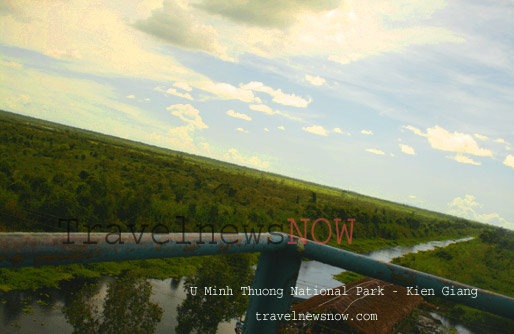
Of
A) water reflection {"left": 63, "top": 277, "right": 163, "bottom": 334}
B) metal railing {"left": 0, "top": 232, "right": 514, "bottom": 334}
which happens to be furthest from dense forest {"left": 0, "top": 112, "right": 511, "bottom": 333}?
metal railing {"left": 0, "top": 232, "right": 514, "bottom": 334}

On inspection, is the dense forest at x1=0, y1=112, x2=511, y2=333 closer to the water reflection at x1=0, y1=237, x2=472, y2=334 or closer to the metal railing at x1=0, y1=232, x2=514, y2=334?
the water reflection at x1=0, y1=237, x2=472, y2=334

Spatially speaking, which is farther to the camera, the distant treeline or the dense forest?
the distant treeline

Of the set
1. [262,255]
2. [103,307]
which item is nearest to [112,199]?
[103,307]

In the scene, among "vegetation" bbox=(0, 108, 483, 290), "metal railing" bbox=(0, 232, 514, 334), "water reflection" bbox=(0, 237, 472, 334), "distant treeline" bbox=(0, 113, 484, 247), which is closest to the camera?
"metal railing" bbox=(0, 232, 514, 334)

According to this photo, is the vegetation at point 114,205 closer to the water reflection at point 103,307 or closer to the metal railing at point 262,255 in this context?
the water reflection at point 103,307

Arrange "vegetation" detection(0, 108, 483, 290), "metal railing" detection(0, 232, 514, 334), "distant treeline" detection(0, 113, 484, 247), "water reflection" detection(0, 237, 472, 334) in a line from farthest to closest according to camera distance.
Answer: "distant treeline" detection(0, 113, 484, 247), "vegetation" detection(0, 108, 483, 290), "water reflection" detection(0, 237, 472, 334), "metal railing" detection(0, 232, 514, 334)

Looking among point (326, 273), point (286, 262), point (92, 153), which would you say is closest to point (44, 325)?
point (286, 262)

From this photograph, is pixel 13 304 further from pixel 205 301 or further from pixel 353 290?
pixel 353 290

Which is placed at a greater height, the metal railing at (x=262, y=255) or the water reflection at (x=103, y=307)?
the metal railing at (x=262, y=255)

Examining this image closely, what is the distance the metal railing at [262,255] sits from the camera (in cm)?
113

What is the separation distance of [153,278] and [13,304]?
8.71 meters

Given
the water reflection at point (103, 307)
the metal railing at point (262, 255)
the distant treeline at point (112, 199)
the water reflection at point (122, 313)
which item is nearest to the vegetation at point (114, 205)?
the distant treeline at point (112, 199)

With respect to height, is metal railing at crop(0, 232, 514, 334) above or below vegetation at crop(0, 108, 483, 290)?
above

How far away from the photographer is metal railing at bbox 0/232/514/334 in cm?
113
